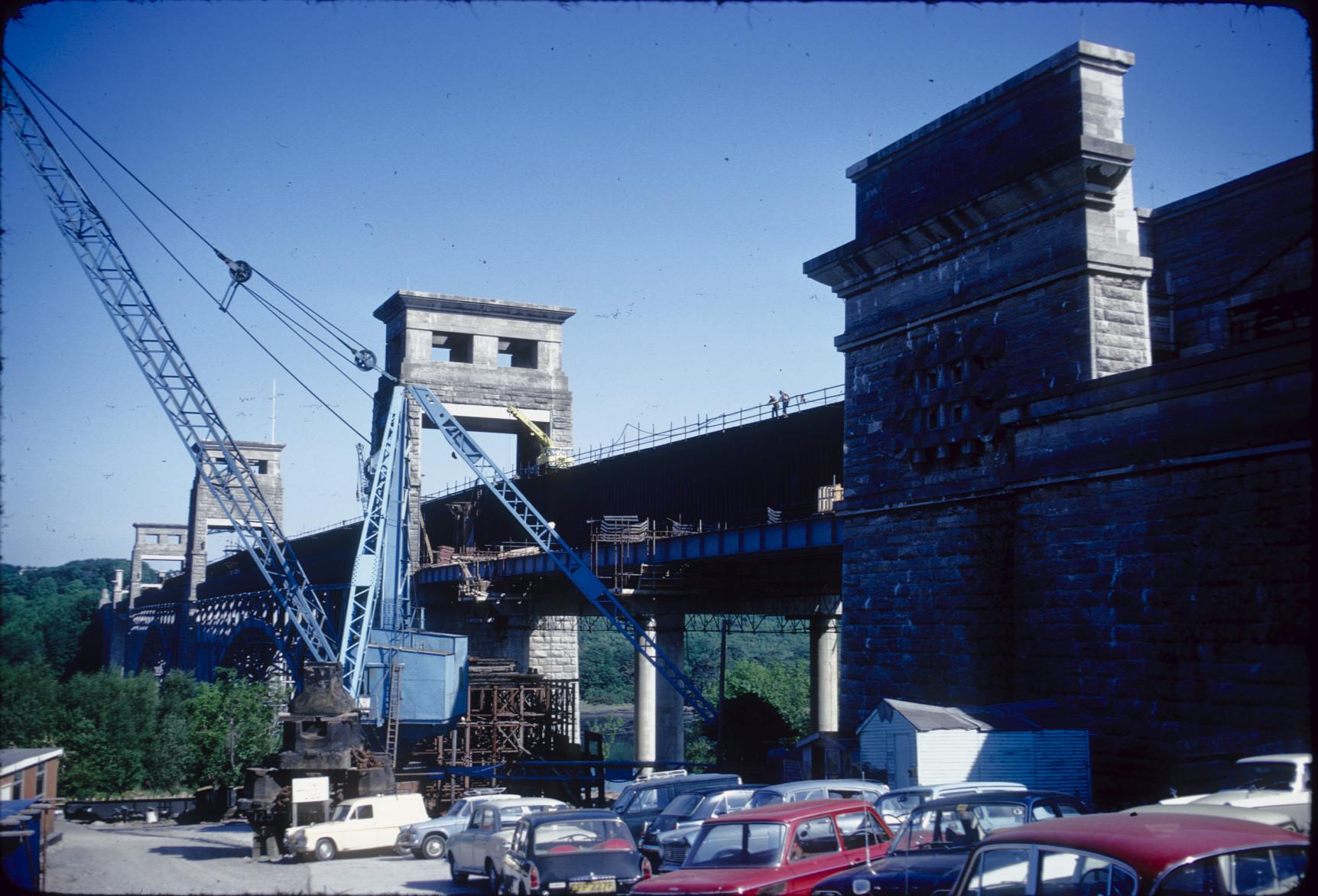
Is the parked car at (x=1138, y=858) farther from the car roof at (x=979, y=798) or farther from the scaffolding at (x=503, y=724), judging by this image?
the scaffolding at (x=503, y=724)

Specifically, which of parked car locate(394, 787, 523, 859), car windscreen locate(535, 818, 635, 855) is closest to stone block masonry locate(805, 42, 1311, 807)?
car windscreen locate(535, 818, 635, 855)

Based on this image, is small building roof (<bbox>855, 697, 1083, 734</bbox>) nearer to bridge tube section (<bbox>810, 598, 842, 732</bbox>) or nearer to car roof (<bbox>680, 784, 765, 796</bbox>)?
car roof (<bbox>680, 784, 765, 796</bbox>)

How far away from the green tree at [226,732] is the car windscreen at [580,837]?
106 feet

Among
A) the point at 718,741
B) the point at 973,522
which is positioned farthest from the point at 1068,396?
the point at 718,741

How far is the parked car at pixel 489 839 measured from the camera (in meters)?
16.0

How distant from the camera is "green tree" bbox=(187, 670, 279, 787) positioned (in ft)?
146

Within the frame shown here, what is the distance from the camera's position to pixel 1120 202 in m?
18.4

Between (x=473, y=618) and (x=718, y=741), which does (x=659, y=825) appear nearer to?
(x=718, y=741)

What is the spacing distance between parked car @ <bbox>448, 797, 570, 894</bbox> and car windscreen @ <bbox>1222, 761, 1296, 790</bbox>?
899cm

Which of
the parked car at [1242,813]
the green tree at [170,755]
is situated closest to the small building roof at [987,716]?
the parked car at [1242,813]

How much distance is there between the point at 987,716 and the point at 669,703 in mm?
28112

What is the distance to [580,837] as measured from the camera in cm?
1398

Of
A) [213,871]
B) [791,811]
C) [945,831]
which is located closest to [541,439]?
[213,871]

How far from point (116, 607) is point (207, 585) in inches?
1062
